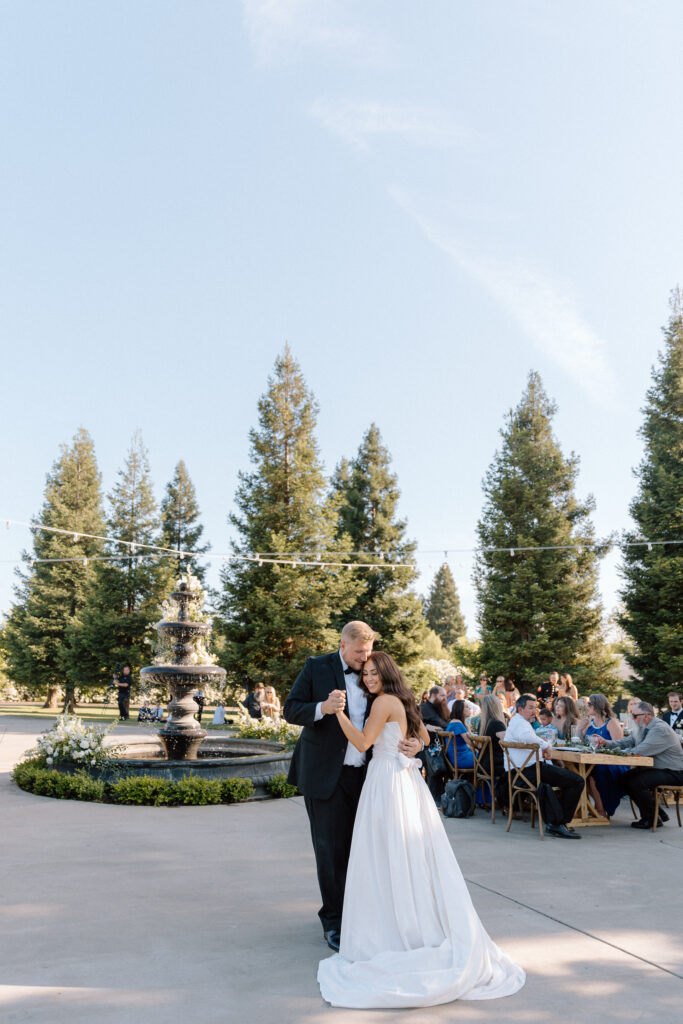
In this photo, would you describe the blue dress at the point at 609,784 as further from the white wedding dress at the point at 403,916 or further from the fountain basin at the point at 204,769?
the white wedding dress at the point at 403,916

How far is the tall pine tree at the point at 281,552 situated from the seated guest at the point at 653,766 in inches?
809

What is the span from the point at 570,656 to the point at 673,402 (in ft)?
33.9

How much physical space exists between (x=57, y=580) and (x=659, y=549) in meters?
27.5

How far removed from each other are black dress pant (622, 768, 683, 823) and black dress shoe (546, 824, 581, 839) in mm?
1115

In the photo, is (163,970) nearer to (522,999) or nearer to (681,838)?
(522,999)

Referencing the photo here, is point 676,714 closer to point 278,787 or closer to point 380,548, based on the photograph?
point 278,787

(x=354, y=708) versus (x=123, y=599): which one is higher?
(x=123, y=599)

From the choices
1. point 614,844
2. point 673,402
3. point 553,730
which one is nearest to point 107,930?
point 614,844

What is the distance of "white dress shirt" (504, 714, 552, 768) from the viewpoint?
838 centimetres

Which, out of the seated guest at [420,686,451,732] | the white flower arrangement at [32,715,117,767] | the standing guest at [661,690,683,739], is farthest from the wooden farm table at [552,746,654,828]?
the white flower arrangement at [32,715,117,767]

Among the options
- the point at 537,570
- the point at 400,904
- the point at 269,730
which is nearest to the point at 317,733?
A: the point at 400,904

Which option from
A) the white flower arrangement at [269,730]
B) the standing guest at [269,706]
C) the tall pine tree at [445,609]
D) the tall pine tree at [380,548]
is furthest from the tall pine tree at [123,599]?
the tall pine tree at [445,609]

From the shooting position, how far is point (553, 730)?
10266mm

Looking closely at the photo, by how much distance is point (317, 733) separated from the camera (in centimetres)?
464
